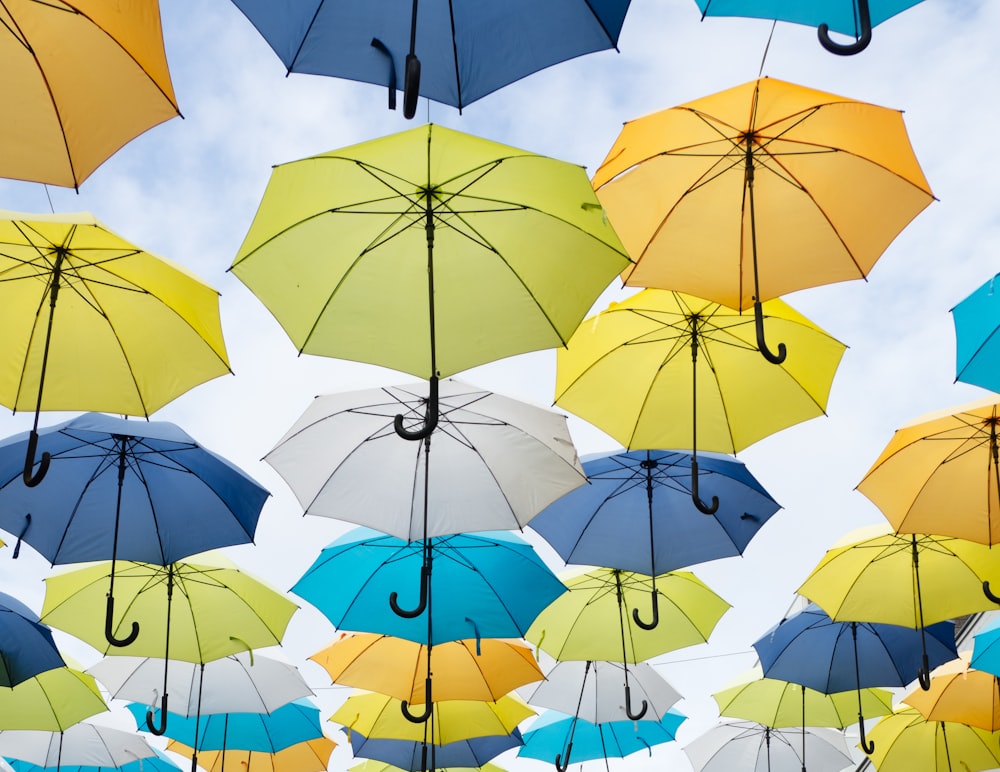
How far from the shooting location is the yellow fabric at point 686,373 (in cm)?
693

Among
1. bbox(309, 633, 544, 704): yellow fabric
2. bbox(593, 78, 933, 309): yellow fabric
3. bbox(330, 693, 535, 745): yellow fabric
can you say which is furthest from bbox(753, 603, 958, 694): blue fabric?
bbox(593, 78, 933, 309): yellow fabric

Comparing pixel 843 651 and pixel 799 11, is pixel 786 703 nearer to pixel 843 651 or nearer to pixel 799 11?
pixel 843 651

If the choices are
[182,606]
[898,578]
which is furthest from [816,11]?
[182,606]

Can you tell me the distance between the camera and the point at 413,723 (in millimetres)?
10562

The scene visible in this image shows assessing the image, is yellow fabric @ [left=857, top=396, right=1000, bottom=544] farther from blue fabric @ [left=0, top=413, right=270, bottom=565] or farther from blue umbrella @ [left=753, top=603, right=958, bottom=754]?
blue fabric @ [left=0, top=413, right=270, bottom=565]

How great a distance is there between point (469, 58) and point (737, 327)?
313 cm

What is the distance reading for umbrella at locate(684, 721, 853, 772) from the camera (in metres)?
12.2

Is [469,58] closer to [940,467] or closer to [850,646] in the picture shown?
[940,467]

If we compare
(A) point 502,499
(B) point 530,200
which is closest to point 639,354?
(A) point 502,499

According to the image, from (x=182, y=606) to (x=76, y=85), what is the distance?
5.25 meters

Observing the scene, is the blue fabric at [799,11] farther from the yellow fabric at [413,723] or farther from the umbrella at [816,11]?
the yellow fabric at [413,723]

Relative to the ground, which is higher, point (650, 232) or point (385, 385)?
point (650, 232)

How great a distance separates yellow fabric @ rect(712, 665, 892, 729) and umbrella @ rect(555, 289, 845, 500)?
4503 mm

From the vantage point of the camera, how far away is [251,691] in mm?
9766
